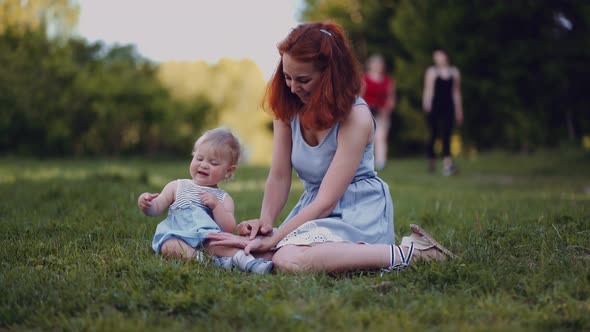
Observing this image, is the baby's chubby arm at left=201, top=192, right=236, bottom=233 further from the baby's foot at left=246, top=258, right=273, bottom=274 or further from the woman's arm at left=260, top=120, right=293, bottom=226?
the baby's foot at left=246, top=258, right=273, bottom=274

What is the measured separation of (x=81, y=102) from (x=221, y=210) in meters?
15.0

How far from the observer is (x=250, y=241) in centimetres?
332

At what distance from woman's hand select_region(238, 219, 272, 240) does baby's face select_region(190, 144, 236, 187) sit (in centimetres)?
47

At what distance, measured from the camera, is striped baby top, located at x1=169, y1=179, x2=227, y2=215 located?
367 centimetres

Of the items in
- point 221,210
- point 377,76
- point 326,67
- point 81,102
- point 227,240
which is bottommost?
point 227,240

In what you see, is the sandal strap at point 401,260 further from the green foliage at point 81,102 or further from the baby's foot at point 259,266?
the green foliage at point 81,102

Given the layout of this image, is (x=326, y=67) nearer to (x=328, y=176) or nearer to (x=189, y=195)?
(x=328, y=176)

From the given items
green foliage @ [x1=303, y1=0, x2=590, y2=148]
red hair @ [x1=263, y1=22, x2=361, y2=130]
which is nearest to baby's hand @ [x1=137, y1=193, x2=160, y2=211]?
red hair @ [x1=263, y1=22, x2=361, y2=130]

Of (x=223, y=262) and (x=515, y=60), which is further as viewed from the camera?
(x=515, y=60)

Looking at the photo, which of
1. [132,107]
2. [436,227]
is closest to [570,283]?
[436,227]

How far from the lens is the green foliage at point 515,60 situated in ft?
38.4

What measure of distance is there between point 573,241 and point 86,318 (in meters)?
2.61

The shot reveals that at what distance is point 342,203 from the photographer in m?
3.51

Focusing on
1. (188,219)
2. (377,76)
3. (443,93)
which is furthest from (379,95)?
(188,219)
